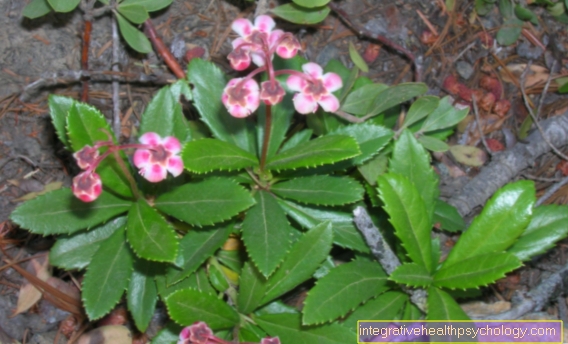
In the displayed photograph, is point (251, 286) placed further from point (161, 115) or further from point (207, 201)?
point (161, 115)

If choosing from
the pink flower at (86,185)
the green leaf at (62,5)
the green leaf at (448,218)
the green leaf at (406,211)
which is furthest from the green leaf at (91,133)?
the green leaf at (448,218)

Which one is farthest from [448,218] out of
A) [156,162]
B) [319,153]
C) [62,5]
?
[62,5]

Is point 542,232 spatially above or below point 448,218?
above

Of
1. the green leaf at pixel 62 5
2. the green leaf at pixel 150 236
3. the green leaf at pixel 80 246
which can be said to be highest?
the green leaf at pixel 62 5

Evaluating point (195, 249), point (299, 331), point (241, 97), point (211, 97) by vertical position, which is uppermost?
point (241, 97)

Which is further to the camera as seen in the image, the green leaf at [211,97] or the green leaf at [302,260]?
the green leaf at [211,97]

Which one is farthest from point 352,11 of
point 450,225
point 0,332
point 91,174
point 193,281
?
point 0,332

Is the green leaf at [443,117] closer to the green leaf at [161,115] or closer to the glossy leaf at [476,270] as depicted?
the glossy leaf at [476,270]
